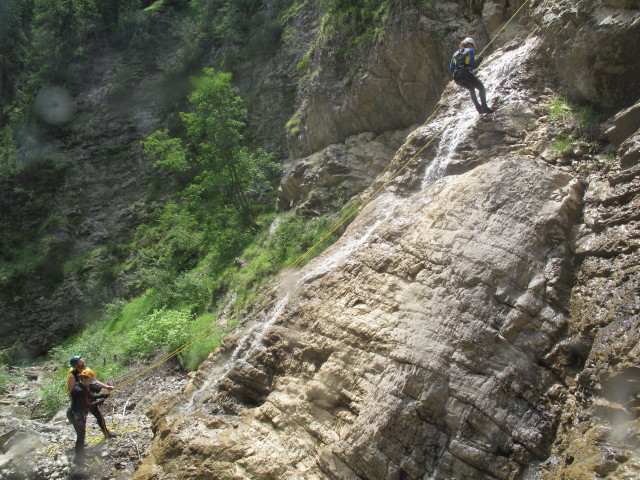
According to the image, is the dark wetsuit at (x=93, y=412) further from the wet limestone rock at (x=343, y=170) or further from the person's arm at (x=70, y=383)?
the wet limestone rock at (x=343, y=170)

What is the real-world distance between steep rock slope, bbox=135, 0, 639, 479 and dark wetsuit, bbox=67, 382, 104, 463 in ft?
4.18

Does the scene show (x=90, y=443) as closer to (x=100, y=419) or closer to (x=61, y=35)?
(x=100, y=419)

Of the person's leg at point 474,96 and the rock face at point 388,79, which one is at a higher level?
the rock face at point 388,79

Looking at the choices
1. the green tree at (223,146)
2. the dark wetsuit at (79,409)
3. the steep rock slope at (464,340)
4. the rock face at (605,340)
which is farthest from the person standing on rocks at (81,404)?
the green tree at (223,146)

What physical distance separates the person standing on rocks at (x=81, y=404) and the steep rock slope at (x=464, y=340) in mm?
1260

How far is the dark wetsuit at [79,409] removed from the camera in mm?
8156

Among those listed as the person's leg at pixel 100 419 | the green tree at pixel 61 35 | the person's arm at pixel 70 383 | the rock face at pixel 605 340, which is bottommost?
the rock face at pixel 605 340

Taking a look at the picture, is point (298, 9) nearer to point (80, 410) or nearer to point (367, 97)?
point (367, 97)

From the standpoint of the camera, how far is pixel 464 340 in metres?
6.22

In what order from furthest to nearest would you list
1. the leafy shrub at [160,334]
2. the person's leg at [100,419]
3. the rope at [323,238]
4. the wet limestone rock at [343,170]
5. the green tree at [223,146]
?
1. the green tree at [223,146]
2. the wet limestone rock at [343,170]
3. the leafy shrub at [160,334]
4. the rope at [323,238]
5. the person's leg at [100,419]

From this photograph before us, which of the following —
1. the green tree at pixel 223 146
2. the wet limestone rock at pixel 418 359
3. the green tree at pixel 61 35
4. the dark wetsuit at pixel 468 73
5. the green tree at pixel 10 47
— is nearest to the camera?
the wet limestone rock at pixel 418 359

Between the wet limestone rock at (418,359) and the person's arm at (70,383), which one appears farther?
the person's arm at (70,383)

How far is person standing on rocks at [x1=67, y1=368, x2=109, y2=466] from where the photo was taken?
26.8ft

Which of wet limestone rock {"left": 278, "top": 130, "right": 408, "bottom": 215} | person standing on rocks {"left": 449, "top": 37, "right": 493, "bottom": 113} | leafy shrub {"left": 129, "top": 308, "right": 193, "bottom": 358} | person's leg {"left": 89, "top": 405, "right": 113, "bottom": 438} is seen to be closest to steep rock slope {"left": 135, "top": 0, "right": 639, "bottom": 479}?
person standing on rocks {"left": 449, "top": 37, "right": 493, "bottom": 113}
